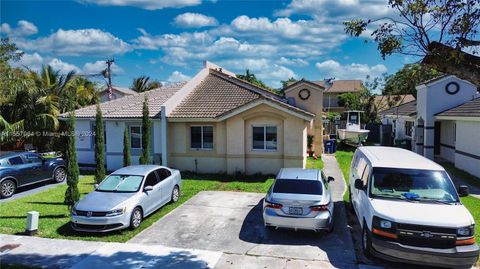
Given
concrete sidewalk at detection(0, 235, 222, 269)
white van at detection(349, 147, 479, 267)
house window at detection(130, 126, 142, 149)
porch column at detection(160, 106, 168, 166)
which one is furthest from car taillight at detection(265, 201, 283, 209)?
house window at detection(130, 126, 142, 149)

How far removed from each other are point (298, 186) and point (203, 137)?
32.5ft

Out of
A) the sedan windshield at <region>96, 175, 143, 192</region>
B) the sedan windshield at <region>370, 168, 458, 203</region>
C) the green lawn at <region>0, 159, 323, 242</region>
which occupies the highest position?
the sedan windshield at <region>370, 168, 458, 203</region>

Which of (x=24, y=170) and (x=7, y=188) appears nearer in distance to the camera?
(x=7, y=188)

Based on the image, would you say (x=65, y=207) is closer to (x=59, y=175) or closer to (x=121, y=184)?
(x=121, y=184)

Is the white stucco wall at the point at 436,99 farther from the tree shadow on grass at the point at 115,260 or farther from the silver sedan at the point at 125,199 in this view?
the tree shadow on grass at the point at 115,260

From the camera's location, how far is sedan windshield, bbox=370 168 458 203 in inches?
335

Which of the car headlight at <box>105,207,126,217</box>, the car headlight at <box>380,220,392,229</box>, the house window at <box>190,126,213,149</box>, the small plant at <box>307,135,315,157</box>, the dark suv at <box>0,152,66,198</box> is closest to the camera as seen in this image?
the car headlight at <box>380,220,392,229</box>

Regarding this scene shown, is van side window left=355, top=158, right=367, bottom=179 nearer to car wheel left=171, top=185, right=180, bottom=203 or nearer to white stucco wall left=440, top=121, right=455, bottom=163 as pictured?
car wheel left=171, top=185, right=180, bottom=203

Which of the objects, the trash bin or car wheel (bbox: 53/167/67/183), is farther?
the trash bin

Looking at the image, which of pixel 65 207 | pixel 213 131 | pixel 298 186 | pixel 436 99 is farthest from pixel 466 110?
pixel 65 207

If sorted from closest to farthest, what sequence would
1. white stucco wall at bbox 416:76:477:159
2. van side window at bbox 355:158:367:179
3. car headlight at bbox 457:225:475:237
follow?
car headlight at bbox 457:225:475:237 < van side window at bbox 355:158:367:179 < white stucco wall at bbox 416:76:477:159

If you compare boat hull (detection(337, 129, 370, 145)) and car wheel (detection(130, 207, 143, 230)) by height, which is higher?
boat hull (detection(337, 129, 370, 145))

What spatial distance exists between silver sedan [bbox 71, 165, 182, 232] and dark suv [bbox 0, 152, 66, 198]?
5.71 metres

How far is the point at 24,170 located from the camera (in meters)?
15.5
